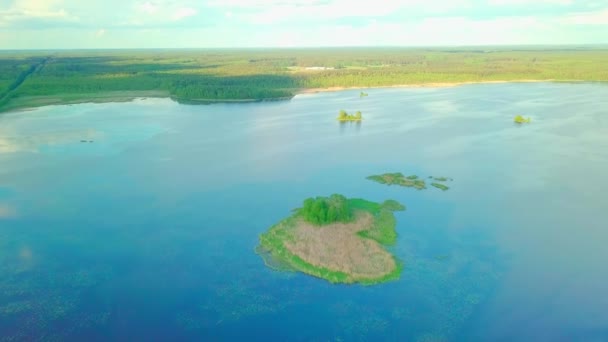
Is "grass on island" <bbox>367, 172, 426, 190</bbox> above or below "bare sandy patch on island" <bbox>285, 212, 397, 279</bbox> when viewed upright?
above

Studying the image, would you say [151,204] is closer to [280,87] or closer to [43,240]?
[43,240]

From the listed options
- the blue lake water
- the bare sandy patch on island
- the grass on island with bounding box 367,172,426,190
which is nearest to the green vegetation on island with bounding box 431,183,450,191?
the grass on island with bounding box 367,172,426,190

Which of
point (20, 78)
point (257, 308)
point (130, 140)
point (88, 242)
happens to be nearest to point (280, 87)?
point (130, 140)

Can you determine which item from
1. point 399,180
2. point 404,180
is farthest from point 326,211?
point 404,180

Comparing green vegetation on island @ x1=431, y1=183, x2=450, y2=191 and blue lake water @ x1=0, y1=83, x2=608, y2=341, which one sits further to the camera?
green vegetation on island @ x1=431, y1=183, x2=450, y2=191

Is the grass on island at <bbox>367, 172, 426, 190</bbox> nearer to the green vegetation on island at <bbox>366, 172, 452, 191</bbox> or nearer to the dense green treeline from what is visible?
the green vegetation on island at <bbox>366, 172, 452, 191</bbox>

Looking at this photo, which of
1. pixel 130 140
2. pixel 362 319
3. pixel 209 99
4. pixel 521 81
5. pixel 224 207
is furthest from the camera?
pixel 521 81

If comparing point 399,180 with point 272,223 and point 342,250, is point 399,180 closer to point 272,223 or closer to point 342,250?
point 272,223
